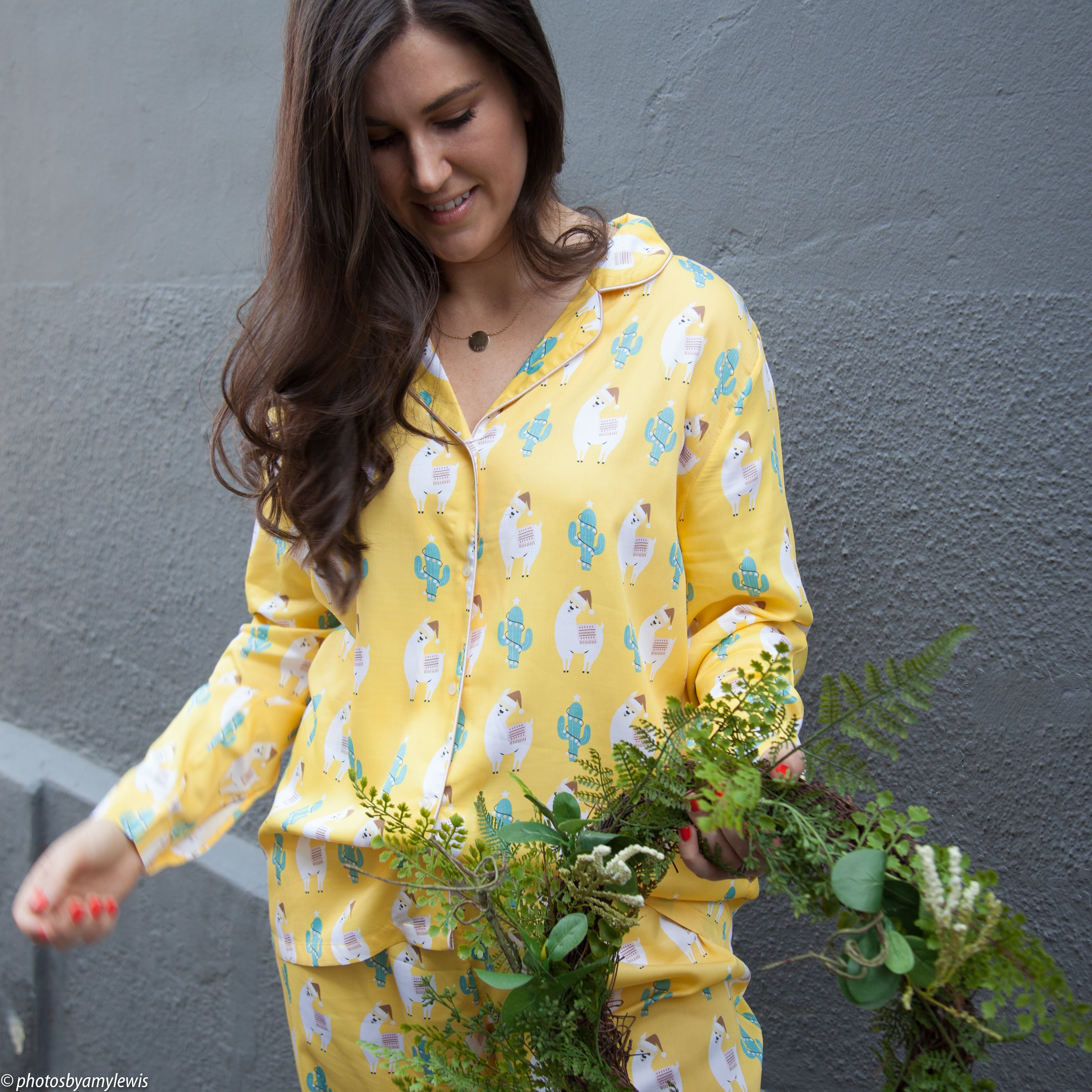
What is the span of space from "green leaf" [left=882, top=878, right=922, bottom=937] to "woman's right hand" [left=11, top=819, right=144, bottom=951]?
93 centimetres

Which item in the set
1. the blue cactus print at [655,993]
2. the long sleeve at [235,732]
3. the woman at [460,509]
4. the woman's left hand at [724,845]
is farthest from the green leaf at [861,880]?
the long sleeve at [235,732]

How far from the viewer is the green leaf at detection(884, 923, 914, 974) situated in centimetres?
74

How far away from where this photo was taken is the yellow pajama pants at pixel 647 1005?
1217mm

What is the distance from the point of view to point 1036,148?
1.45m

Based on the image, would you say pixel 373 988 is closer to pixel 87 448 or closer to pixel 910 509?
pixel 910 509

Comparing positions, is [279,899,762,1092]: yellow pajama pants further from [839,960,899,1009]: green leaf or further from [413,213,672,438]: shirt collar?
[413,213,672,438]: shirt collar

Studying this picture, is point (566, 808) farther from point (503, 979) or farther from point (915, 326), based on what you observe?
point (915, 326)

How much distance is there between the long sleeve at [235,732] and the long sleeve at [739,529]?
2.01ft

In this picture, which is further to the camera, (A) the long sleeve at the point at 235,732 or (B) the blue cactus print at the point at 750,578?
(A) the long sleeve at the point at 235,732

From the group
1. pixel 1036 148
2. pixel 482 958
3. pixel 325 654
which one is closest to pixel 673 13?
pixel 1036 148

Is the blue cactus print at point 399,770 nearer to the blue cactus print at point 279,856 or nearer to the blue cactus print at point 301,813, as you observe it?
the blue cactus print at point 301,813

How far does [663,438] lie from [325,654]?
0.63 metres

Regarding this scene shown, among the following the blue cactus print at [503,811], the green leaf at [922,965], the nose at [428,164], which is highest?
the nose at [428,164]

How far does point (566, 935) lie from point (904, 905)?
288 mm
